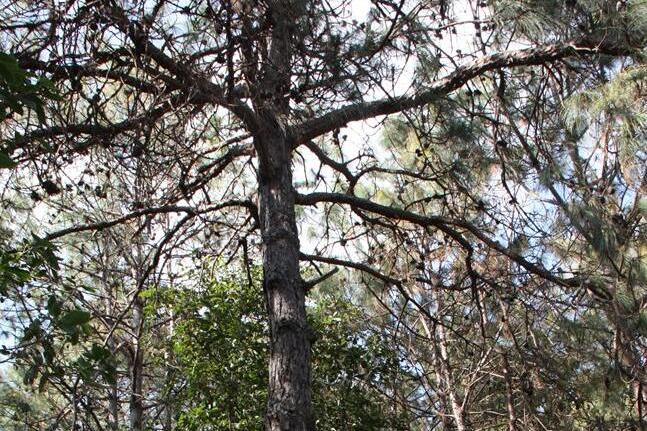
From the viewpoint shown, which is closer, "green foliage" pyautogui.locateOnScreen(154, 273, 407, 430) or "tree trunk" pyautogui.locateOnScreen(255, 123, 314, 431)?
"tree trunk" pyautogui.locateOnScreen(255, 123, 314, 431)

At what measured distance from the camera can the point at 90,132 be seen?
13.9 feet

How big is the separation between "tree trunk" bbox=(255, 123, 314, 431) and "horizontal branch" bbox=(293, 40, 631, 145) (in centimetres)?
→ 23

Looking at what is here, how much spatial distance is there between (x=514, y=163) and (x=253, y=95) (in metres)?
2.18

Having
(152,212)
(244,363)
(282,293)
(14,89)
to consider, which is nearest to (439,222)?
(282,293)

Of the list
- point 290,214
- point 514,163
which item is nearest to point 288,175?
point 290,214

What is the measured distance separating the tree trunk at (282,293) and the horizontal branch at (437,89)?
0.23 meters

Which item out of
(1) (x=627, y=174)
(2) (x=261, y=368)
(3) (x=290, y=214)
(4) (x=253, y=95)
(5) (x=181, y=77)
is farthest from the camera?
(2) (x=261, y=368)

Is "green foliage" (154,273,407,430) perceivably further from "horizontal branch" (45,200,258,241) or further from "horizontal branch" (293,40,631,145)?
"horizontal branch" (293,40,631,145)

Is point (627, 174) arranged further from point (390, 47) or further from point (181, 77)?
Result: point (181, 77)

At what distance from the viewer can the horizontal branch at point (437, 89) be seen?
4566mm

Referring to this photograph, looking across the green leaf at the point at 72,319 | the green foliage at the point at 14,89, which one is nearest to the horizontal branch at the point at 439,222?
the green leaf at the point at 72,319

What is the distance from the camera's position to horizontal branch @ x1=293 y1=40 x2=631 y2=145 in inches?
180

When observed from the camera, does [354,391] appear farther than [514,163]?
Yes

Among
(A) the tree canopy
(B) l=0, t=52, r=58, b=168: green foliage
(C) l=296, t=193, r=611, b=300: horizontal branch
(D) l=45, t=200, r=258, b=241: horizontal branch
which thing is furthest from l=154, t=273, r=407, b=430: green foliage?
(B) l=0, t=52, r=58, b=168: green foliage
